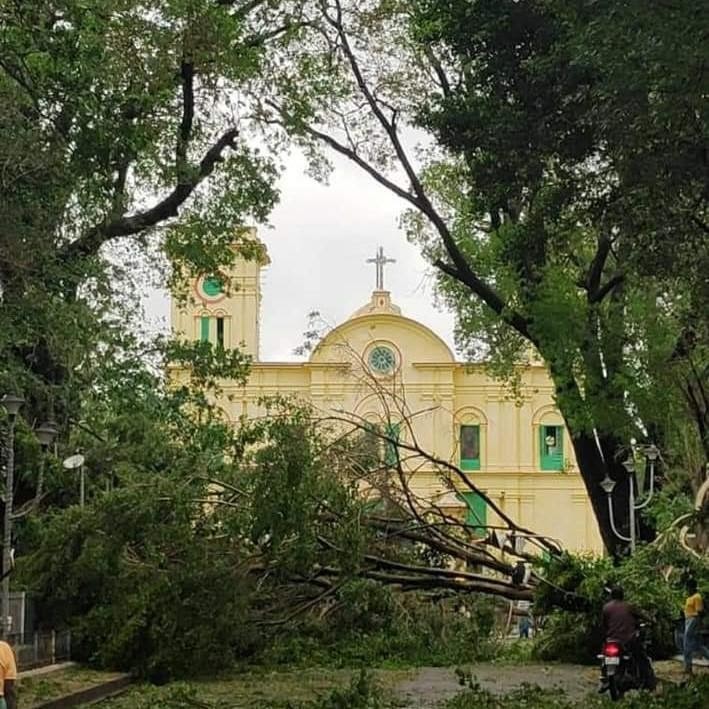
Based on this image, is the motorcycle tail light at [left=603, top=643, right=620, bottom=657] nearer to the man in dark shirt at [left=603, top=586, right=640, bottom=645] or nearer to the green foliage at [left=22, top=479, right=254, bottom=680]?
the man in dark shirt at [left=603, top=586, right=640, bottom=645]

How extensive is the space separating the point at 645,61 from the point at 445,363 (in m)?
40.7

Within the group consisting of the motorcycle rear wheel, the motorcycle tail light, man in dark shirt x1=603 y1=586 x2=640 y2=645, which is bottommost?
the motorcycle rear wheel

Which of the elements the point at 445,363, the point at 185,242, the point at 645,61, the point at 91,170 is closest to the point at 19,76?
the point at 91,170

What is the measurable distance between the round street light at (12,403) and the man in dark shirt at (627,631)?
302 inches

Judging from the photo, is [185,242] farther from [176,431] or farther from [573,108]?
[573,108]

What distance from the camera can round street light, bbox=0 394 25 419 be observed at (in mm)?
16678

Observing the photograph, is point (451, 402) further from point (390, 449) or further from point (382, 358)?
point (390, 449)

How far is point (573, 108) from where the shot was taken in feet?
48.8

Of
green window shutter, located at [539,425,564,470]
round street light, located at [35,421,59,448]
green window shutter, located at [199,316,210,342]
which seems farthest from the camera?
green window shutter, located at [539,425,564,470]

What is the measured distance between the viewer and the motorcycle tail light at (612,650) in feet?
49.3

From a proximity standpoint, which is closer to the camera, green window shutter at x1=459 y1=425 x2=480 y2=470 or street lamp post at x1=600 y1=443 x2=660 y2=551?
street lamp post at x1=600 y1=443 x2=660 y2=551

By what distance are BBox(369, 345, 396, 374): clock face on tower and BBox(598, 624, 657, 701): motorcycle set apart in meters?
34.7

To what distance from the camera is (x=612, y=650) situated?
49.3 feet

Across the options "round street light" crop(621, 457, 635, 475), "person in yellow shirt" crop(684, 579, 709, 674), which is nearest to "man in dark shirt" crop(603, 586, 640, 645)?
"person in yellow shirt" crop(684, 579, 709, 674)
